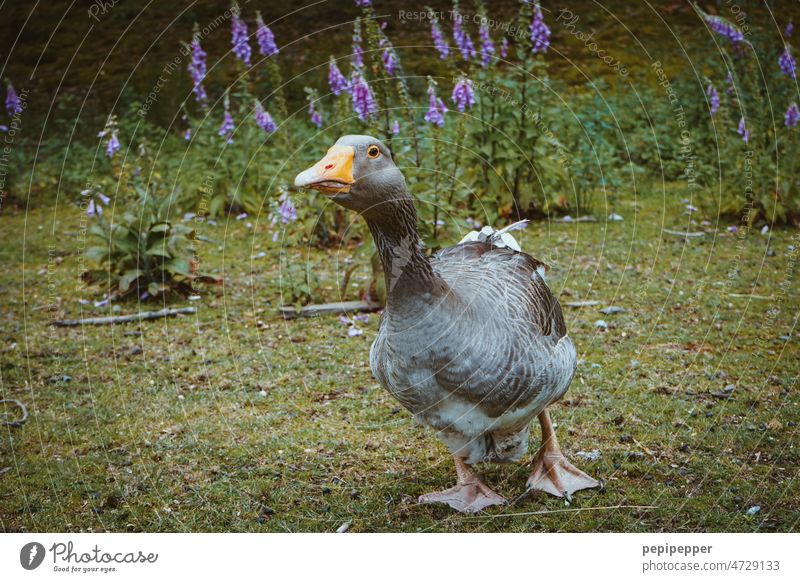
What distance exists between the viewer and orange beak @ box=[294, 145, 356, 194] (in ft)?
11.0

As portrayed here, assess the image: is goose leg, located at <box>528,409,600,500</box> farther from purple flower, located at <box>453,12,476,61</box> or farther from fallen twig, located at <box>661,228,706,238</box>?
fallen twig, located at <box>661,228,706,238</box>

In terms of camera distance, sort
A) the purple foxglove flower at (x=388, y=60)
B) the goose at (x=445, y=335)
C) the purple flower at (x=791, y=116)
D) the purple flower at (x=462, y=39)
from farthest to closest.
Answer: the purple flower at (x=791, y=116) → the purple flower at (x=462, y=39) → the purple foxglove flower at (x=388, y=60) → the goose at (x=445, y=335)

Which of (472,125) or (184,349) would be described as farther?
(472,125)

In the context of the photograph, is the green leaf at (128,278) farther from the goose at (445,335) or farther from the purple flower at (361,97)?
the goose at (445,335)

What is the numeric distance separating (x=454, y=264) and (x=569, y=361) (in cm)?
78

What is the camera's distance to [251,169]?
28.9 feet

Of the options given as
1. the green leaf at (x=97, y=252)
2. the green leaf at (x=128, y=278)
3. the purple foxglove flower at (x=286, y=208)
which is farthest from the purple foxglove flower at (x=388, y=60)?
the green leaf at (x=97, y=252)

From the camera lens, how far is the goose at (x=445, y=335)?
136 inches

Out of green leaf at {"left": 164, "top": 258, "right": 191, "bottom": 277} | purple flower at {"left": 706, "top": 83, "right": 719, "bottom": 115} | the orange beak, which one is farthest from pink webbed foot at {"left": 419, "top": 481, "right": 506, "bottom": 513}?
purple flower at {"left": 706, "top": 83, "right": 719, "bottom": 115}

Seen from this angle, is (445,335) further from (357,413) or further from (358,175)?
(357,413)

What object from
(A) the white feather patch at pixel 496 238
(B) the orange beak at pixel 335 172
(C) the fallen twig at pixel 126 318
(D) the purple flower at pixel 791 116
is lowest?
(C) the fallen twig at pixel 126 318

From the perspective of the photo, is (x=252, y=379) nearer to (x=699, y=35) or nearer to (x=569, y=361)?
(x=569, y=361)

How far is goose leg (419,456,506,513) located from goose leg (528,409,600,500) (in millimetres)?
234
